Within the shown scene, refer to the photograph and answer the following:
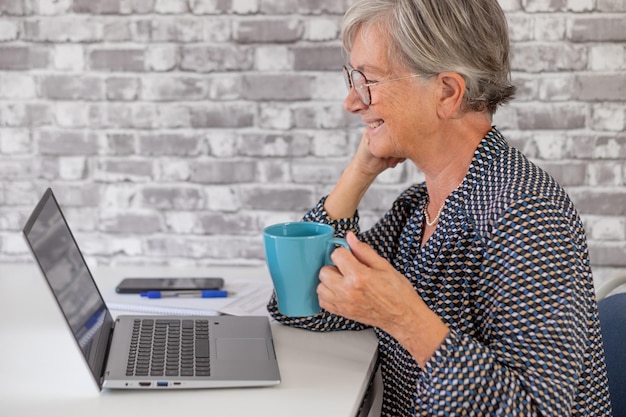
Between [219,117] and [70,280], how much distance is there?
3.26 ft

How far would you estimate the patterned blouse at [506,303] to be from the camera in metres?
0.95

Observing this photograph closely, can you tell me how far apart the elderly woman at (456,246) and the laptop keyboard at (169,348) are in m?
0.19

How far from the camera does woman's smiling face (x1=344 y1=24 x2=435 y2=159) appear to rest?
1.17 meters

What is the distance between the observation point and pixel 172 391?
104 cm

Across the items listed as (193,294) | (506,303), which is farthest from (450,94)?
(193,294)

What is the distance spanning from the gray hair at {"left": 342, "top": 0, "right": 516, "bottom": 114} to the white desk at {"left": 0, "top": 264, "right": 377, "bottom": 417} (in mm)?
445

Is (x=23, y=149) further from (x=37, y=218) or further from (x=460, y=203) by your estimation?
(x=460, y=203)

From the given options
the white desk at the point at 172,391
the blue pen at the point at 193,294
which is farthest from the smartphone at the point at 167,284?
the white desk at the point at 172,391

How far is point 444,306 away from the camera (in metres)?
1.13

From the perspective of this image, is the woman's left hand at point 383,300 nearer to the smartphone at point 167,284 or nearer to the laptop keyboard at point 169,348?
the laptop keyboard at point 169,348

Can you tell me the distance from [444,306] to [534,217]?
7.9 inches

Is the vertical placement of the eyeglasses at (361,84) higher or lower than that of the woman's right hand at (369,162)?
higher

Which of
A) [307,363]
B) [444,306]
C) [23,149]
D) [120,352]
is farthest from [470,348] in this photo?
[23,149]

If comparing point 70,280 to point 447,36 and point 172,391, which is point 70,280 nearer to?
point 172,391
